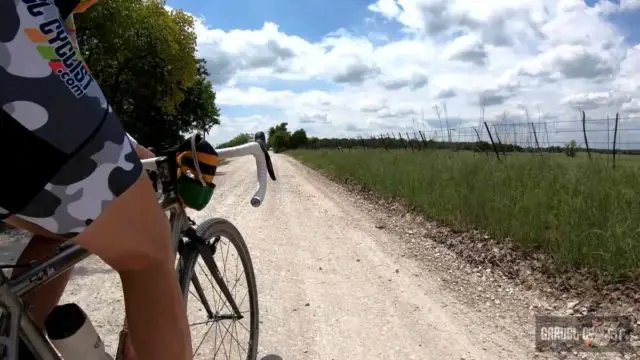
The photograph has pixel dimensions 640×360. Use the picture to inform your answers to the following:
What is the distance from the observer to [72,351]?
126 centimetres

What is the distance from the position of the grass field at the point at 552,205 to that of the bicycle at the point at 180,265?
129 inches

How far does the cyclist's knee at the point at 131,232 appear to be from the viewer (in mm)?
1100

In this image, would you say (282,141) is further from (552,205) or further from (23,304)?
(23,304)

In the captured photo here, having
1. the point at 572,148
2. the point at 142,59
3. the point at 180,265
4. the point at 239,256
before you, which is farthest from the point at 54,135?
the point at 142,59

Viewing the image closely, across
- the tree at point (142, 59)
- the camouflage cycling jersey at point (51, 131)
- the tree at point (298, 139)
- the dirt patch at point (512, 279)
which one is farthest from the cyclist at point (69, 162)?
the tree at point (298, 139)

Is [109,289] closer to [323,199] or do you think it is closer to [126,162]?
[126,162]

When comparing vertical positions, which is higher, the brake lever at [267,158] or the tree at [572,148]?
the brake lever at [267,158]

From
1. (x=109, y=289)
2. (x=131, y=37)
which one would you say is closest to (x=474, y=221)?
(x=109, y=289)

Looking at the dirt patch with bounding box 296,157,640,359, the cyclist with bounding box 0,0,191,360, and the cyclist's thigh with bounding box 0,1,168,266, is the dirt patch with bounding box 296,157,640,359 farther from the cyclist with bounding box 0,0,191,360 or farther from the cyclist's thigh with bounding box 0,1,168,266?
the cyclist's thigh with bounding box 0,1,168,266

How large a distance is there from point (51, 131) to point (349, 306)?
3459 mm

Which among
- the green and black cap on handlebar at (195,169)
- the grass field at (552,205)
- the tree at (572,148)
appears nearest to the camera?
the green and black cap on handlebar at (195,169)

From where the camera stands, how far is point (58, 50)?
3.41 ft

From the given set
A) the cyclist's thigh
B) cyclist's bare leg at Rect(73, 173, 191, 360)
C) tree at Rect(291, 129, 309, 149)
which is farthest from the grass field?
tree at Rect(291, 129, 309, 149)

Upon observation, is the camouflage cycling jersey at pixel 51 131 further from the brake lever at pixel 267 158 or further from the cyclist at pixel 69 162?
the brake lever at pixel 267 158
